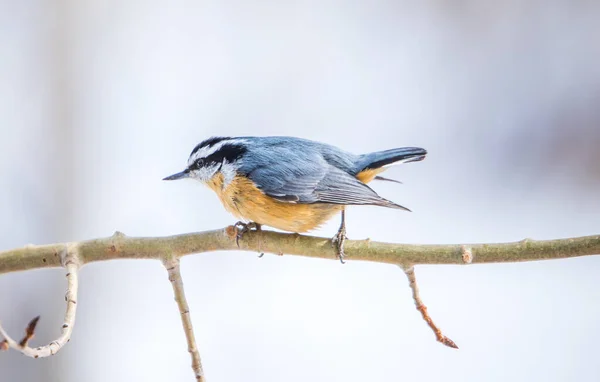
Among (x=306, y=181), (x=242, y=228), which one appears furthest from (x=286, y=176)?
(x=242, y=228)

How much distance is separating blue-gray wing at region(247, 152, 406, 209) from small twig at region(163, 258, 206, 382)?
23 cm

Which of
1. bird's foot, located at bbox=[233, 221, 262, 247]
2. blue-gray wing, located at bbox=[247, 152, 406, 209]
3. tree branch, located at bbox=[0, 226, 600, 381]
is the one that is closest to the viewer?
tree branch, located at bbox=[0, 226, 600, 381]

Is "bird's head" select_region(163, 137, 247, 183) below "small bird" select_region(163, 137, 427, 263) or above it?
above

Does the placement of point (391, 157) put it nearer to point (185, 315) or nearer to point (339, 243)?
point (339, 243)

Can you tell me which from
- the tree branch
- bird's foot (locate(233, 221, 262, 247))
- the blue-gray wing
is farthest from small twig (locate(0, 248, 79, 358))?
the blue-gray wing

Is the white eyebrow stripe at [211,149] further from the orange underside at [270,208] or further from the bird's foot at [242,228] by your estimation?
the bird's foot at [242,228]

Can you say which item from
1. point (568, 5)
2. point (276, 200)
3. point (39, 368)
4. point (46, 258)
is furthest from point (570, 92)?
point (39, 368)

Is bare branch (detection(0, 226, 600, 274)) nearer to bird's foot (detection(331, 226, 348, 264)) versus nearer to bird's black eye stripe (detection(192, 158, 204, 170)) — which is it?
bird's foot (detection(331, 226, 348, 264))

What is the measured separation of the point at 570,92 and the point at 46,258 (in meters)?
1.70

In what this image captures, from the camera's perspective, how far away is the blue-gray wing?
3.58ft

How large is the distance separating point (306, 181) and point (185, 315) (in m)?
0.32

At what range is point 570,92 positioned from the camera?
2.08 metres

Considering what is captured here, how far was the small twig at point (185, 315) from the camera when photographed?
92cm

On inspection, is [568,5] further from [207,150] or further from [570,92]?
[207,150]
